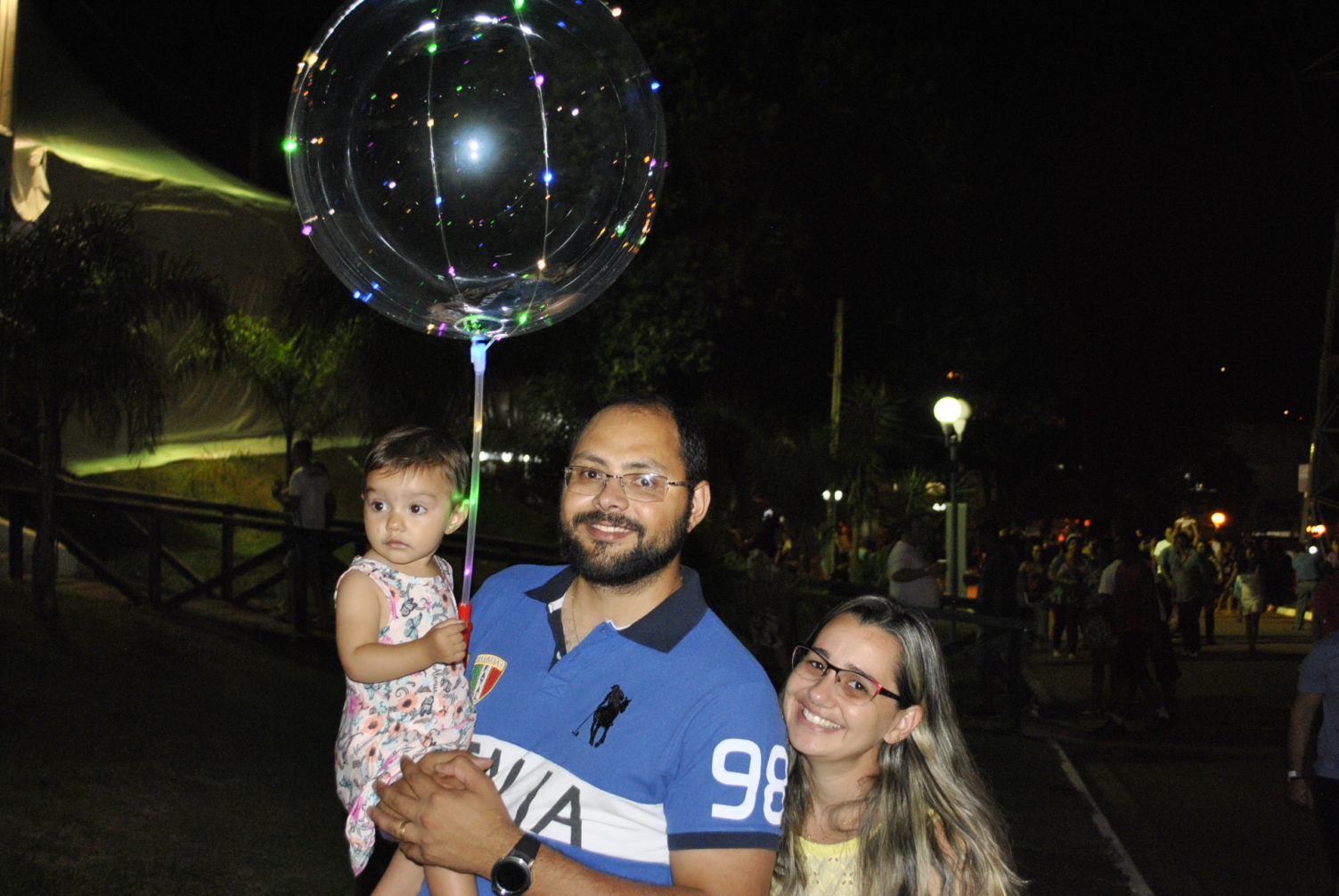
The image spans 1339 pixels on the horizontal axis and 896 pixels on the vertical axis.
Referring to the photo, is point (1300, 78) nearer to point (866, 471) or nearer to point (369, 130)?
point (866, 471)

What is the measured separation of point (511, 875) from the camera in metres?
2.14

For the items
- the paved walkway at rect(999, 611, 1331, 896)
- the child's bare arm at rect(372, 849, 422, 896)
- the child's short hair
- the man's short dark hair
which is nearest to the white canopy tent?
the paved walkway at rect(999, 611, 1331, 896)

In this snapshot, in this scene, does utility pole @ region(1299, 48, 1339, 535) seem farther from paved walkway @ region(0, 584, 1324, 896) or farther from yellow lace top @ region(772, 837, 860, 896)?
yellow lace top @ region(772, 837, 860, 896)

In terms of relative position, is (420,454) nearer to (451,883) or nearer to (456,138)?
(456,138)

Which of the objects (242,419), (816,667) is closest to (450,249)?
(816,667)

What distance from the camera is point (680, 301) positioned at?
16406mm

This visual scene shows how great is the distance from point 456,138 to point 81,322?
8.34 m

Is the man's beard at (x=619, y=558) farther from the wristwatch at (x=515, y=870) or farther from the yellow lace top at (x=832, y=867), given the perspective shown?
the yellow lace top at (x=832, y=867)

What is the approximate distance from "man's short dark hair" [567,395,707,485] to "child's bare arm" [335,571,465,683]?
502 millimetres

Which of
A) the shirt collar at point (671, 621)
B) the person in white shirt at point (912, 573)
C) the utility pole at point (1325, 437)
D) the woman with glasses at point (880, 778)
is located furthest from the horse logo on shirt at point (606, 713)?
the utility pole at point (1325, 437)

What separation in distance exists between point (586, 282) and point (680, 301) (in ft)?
44.3

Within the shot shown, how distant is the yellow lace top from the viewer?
263cm

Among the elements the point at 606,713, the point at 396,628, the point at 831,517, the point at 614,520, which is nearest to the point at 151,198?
the point at 831,517

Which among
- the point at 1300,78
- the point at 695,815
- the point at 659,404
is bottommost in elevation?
the point at 695,815
